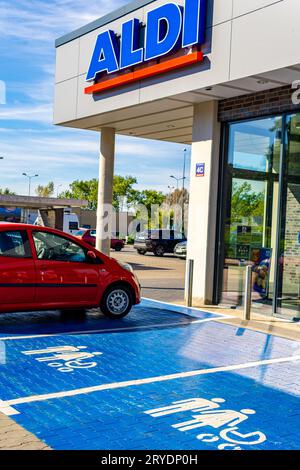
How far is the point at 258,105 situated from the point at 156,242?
72.9 feet

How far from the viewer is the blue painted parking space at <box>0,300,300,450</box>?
4.43 m

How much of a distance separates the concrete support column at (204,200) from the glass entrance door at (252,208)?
267 millimetres

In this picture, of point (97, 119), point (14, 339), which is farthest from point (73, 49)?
point (14, 339)

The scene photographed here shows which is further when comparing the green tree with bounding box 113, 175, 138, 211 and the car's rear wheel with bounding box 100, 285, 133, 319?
the green tree with bounding box 113, 175, 138, 211

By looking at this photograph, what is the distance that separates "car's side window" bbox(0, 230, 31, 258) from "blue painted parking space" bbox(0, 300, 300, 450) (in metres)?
1.09

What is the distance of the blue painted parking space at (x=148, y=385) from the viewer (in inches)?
175

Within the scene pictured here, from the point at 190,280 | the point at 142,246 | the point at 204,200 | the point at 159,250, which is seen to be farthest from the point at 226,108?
the point at 142,246

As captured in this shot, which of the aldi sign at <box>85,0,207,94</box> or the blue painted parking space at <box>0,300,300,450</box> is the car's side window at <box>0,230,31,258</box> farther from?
the aldi sign at <box>85,0,207,94</box>

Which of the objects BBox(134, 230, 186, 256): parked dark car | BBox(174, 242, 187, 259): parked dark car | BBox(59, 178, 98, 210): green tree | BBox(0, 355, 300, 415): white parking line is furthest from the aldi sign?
BBox(59, 178, 98, 210): green tree

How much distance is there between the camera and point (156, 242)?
32.6 metres

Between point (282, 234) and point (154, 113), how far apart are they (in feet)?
14.2

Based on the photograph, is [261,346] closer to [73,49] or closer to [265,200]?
[265,200]

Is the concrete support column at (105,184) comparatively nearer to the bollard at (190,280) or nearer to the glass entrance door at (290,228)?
the bollard at (190,280)

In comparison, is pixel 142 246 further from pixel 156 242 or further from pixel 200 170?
pixel 200 170
